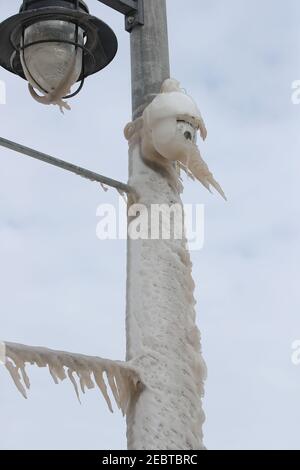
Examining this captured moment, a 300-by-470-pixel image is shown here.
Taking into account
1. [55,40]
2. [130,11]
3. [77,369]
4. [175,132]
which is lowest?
[77,369]

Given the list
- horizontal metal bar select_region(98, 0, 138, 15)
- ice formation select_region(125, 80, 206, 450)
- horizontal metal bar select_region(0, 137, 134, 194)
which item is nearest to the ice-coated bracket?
horizontal metal bar select_region(98, 0, 138, 15)

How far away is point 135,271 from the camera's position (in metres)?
5.25

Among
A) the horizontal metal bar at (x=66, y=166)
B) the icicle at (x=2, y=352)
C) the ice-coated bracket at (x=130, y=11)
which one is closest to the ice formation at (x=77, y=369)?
the icicle at (x=2, y=352)

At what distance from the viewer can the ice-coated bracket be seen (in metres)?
5.80

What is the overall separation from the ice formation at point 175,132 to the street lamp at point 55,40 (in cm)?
37

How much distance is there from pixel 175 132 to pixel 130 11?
851mm

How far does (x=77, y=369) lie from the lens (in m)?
4.73

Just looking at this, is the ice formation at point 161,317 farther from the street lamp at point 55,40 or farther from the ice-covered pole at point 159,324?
the street lamp at point 55,40

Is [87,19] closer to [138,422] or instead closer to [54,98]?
[54,98]

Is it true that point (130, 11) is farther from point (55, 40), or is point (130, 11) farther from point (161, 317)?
point (161, 317)

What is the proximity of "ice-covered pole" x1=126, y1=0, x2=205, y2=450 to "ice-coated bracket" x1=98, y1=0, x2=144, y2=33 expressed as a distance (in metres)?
0.20

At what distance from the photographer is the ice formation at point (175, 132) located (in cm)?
533

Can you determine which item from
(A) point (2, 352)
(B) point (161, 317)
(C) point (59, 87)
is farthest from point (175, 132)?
(A) point (2, 352)

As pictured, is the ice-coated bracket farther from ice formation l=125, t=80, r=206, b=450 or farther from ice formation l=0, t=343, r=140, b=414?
ice formation l=0, t=343, r=140, b=414
